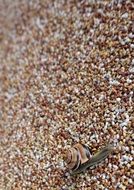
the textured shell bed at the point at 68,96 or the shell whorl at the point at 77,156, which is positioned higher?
the textured shell bed at the point at 68,96

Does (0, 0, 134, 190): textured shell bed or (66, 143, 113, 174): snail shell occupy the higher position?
(0, 0, 134, 190): textured shell bed

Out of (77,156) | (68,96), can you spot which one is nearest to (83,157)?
(77,156)

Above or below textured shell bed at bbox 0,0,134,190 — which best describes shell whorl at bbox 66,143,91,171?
below

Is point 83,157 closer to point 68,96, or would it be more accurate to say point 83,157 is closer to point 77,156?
point 77,156

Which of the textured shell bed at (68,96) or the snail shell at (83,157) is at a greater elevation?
the textured shell bed at (68,96)
